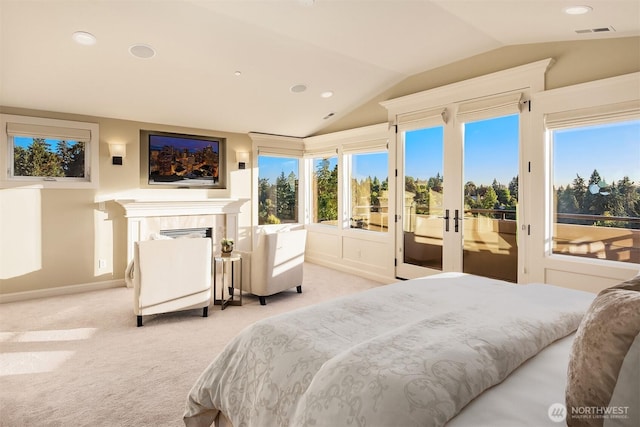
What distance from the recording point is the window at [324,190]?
6668mm

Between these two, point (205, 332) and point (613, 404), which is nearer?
point (613, 404)

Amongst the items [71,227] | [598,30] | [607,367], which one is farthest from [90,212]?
[598,30]

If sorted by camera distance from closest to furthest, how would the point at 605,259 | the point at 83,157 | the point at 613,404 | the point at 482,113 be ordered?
the point at 613,404 → the point at 605,259 → the point at 482,113 → the point at 83,157

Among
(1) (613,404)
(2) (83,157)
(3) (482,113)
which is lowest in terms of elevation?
(1) (613,404)

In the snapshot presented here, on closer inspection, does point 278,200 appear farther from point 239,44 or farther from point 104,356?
point 104,356

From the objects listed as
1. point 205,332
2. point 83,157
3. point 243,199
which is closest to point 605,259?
point 205,332

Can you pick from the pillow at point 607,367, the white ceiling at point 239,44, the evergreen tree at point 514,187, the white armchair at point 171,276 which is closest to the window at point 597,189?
the evergreen tree at point 514,187

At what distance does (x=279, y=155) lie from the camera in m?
6.88

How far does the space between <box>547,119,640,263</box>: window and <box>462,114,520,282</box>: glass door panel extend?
1.39 feet

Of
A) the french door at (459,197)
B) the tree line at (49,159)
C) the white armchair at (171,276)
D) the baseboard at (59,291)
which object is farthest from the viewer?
the tree line at (49,159)

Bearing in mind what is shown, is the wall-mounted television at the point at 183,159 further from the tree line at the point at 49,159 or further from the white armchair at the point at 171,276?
the white armchair at the point at 171,276

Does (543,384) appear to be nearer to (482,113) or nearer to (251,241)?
(482,113)

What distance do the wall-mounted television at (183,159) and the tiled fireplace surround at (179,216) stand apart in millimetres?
400

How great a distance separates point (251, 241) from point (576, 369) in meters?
5.90
